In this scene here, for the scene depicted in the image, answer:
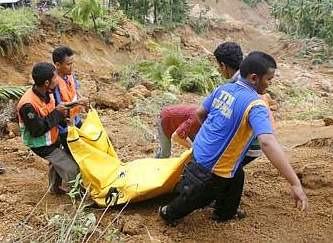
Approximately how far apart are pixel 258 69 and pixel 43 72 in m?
1.67

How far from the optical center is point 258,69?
3557 mm

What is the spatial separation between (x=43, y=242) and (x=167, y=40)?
12.0m

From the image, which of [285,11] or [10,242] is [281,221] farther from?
[285,11]

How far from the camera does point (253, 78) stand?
3.61 m

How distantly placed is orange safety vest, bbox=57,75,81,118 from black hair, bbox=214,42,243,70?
4.29 feet

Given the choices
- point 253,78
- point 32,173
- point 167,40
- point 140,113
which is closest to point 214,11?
point 167,40

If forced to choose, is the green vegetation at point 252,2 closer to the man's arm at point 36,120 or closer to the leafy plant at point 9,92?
the leafy plant at point 9,92

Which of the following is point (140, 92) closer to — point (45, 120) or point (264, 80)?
point (45, 120)

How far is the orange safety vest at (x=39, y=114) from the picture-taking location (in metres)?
4.36

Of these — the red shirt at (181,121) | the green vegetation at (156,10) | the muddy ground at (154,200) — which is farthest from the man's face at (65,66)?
the green vegetation at (156,10)

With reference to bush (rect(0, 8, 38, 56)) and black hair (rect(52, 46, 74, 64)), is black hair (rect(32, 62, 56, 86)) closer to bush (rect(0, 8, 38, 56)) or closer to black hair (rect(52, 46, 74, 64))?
black hair (rect(52, 46, 74, 64))

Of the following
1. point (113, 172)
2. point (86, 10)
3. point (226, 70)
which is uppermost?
point (226, 70)

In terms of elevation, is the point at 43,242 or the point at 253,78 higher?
the point at 253,78

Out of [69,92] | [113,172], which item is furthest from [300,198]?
[69,92]
